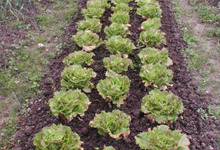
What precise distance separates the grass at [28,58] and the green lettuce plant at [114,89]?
4.50 ft

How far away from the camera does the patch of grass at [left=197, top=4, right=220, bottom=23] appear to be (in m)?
6.55

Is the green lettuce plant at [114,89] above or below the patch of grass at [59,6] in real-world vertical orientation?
below

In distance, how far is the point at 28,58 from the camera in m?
5.25

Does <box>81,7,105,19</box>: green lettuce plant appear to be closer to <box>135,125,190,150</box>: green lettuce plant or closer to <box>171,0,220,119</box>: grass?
<box>171,0,220,119</box>: grass

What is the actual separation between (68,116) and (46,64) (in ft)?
6.45

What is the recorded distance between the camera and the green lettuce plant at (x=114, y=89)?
12.0 feet

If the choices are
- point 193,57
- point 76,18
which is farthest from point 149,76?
point 76,18

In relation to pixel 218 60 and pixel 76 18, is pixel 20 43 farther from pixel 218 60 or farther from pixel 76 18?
pixel 218 60

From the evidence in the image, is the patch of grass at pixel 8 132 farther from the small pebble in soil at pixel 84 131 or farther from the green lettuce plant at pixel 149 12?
the green lettuce plant at pixel 149 12

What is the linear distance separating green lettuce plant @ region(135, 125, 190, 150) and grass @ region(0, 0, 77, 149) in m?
1.95

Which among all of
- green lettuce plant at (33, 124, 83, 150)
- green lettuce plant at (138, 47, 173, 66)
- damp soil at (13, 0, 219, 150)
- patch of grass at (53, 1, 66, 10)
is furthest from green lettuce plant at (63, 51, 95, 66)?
patch of grass at (53, 1, 66, 10)

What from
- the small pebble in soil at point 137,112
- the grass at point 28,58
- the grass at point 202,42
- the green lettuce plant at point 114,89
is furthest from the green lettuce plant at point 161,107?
the grass at point 28,58

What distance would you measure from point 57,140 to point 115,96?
1134 mm

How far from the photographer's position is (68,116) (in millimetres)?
3467
